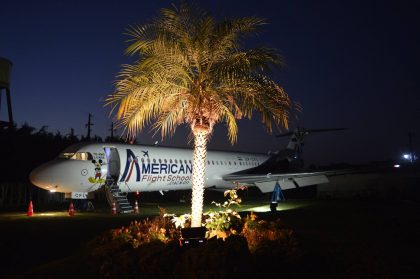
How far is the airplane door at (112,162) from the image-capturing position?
2079 centimetres

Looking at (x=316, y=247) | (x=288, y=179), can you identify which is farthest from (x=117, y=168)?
(x=316, y=247)

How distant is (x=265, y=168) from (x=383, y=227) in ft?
63.5

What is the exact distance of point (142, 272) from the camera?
279 inches

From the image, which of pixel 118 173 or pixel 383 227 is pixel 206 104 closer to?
pixel 383 227

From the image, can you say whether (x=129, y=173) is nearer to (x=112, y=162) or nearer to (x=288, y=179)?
(x=112, y=162)

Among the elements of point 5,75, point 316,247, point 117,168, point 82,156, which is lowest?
point 316,247

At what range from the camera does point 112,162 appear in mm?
22062

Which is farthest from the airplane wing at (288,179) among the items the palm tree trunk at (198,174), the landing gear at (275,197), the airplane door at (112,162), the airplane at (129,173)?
the palm tree trunk at (198,174)

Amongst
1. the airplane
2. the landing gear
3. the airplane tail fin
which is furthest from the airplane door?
the airplane tail fin

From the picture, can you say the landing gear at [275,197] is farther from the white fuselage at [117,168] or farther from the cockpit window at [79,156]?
the cockpit window at [79,156]

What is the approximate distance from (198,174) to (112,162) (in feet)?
44.5

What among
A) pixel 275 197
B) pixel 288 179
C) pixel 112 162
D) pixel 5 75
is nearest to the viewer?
pixel 275 197

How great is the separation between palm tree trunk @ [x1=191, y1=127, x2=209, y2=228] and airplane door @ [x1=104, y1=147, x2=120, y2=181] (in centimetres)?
Answer: 1203

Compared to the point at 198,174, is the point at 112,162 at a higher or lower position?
higher
